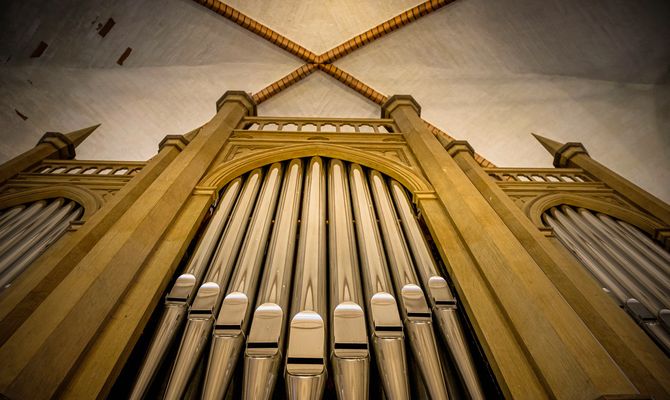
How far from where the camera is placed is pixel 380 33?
6.72 metres

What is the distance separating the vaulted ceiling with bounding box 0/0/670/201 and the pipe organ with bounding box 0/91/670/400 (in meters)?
3.35

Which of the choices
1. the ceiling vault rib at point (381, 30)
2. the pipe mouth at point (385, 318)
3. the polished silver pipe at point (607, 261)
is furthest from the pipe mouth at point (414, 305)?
the ceiling vault rib at point (381, 30)

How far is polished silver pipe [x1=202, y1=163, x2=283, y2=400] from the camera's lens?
1.55m

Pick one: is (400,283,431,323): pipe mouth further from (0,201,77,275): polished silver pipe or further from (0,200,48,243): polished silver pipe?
(0,200,48,243): polished silver pipe

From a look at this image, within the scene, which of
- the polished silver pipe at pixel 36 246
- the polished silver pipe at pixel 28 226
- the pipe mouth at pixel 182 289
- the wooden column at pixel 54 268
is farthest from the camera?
the polished silver pipe at pixel 28 226

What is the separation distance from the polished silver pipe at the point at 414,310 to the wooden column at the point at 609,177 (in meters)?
2.60

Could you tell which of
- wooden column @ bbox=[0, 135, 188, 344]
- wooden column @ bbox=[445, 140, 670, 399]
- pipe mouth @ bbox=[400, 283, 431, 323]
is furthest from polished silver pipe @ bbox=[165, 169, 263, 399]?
wooden column @ bbox=[445, 140, 670, 399]

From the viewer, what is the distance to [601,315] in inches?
72.4

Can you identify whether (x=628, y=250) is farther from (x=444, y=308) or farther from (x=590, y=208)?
(x=444, y=308)

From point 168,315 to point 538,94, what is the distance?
7.07 meters

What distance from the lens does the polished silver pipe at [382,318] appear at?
155 cm

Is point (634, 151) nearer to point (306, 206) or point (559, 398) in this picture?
point (306, 206)

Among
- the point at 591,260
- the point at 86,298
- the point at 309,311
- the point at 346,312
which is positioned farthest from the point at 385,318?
the point at 591,260

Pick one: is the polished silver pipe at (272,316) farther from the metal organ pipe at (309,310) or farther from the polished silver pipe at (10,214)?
the polished silver pipe at (10,214)
